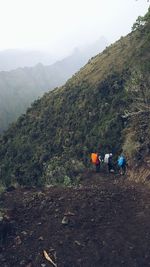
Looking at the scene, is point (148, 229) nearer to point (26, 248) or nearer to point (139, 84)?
point (26, 248)

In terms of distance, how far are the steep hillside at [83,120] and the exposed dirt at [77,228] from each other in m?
6.77

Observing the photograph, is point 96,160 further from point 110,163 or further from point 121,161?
point 121,161

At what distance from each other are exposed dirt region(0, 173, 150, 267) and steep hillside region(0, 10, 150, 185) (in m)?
6.77

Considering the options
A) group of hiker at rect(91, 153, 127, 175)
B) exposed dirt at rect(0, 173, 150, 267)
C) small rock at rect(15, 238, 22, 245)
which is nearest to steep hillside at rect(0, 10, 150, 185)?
group of hiker at rect(91, 153, 127, 175)

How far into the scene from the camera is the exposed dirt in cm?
1476

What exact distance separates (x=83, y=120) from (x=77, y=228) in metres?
23.6

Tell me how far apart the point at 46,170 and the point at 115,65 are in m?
16.2

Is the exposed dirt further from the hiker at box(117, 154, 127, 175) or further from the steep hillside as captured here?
the steep hillside

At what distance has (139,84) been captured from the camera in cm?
2783

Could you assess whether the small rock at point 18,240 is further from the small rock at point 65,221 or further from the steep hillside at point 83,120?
the steep hillside at point 83,120

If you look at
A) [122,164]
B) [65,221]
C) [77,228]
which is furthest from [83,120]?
[77,228]

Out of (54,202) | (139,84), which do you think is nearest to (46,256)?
(54,202)

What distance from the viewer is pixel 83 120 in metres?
39.2

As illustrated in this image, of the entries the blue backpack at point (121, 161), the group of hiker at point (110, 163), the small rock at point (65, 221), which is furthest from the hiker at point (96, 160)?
the small rock at point (65, 221)
